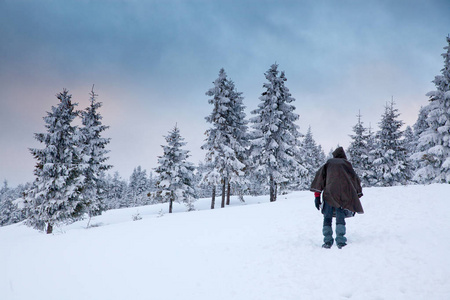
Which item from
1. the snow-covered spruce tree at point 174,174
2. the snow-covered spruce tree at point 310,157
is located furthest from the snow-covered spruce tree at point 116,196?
the snow-covered spruce tree at point 310,157

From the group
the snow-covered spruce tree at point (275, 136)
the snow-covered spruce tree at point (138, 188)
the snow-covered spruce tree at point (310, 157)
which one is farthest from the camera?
the snow-covered spruce tree at point (138, 188)

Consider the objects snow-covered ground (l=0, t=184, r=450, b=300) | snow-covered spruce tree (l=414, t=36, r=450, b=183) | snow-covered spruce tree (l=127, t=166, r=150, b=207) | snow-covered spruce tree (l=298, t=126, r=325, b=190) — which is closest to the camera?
snow-covered ground (l=0, t=184, r=450, b=300)

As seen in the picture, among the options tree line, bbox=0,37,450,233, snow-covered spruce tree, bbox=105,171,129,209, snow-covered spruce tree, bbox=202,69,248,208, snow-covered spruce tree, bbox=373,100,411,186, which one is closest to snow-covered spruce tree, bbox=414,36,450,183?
tree line, bbox=0,37,450,233

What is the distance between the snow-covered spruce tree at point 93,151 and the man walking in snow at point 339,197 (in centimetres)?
2158

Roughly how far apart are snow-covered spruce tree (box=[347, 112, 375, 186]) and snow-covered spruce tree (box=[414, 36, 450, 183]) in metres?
7.97

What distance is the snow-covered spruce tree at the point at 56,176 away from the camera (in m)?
17.8

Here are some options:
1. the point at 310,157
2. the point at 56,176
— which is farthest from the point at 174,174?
the point at 310,157

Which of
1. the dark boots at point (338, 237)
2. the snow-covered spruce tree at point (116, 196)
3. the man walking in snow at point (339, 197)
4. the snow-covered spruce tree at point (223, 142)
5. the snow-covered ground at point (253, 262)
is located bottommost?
the snow-covered spruce tree at point (116, 196)

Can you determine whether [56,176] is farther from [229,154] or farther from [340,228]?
[340,228]

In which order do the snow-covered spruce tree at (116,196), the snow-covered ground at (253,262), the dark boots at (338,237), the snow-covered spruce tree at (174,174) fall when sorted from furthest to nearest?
the snow-covered spruce tree at (116,196) → the snow-covered spruce tree at (174,174) → the dark boots at (338,237) → the snow-covered ground at (253,262)

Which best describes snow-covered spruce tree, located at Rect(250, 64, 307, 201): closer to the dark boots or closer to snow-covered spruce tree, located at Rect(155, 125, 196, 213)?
snow-covered spruce tree, located at Rect(155, 125, 196, 213)

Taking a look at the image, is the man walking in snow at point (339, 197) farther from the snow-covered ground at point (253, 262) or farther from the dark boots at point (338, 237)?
the snow-covered ground at point (253, 262)

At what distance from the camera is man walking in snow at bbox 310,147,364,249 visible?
18.4ft

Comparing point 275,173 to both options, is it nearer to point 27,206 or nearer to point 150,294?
point 150,294
